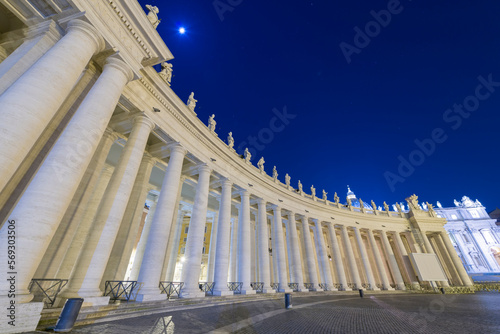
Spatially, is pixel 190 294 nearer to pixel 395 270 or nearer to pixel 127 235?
pixel 127 235

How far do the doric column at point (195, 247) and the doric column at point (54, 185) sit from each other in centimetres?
961

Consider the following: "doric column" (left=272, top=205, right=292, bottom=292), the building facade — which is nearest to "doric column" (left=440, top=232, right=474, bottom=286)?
"doric column" (left=272, top=205, right=292, bottom=292)

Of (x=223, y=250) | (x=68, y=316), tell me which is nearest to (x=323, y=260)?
(x=223, y=250)

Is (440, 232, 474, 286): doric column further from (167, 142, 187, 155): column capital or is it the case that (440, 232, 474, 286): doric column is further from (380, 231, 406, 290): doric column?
(167, 142, 187, 155): column capital

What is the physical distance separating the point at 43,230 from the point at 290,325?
8.49m

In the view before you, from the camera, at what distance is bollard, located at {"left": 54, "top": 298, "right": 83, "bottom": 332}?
533cm

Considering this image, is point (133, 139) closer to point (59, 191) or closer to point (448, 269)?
point (59, 191)

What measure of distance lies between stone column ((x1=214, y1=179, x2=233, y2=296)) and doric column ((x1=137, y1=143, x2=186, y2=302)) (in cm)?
547

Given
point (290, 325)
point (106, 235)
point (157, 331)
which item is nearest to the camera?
point (157, 331)

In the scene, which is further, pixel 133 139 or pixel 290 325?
pixel 133 139

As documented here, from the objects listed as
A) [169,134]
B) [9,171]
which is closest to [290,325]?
[9,171]

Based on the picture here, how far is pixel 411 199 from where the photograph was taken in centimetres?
4397

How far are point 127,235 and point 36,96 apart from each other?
34.4 feet

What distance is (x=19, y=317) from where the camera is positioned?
4777mm
